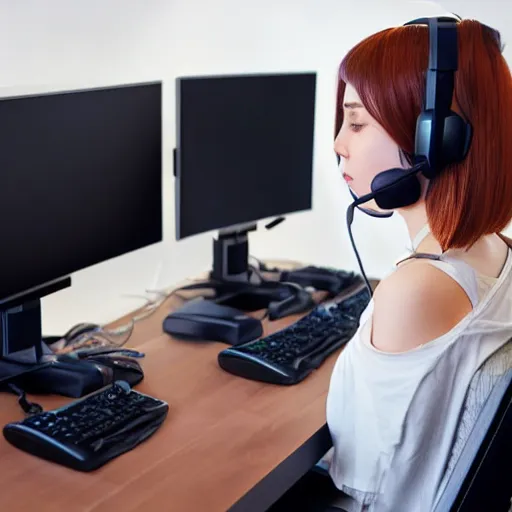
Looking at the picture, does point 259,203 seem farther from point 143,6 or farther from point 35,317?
point 35,317

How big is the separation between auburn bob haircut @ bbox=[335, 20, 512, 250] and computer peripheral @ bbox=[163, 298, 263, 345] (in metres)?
0.54

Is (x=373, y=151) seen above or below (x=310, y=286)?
above

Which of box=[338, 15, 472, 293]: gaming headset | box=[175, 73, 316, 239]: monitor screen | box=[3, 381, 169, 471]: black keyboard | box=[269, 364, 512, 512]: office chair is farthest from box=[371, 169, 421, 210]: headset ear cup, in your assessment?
box=[175, 73, 316, 239]: monitor screen

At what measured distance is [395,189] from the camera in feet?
4.07

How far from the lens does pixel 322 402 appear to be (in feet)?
4.48

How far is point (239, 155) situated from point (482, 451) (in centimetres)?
103

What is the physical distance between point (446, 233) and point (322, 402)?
1.18ft

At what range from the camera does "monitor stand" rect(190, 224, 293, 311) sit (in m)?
1.88

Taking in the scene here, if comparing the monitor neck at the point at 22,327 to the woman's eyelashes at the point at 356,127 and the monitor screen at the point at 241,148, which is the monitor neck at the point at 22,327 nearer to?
the monitor screen at the point at 241,148

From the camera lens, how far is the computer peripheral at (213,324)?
164 centimetres

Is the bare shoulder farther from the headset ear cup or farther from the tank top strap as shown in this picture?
the headset ear cup

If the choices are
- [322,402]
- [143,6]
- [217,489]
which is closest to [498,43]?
[322,402]

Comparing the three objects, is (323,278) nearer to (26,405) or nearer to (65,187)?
(65,187)

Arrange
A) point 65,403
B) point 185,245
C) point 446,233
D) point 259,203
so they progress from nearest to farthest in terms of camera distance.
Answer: point 446,233
point 65,403
point 259,203
point 185,245
